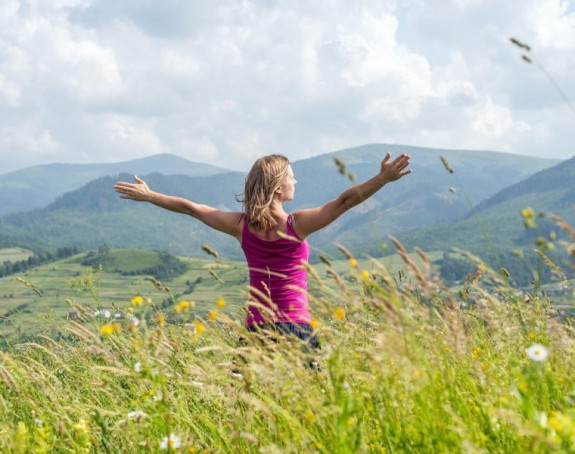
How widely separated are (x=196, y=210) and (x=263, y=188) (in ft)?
3.61

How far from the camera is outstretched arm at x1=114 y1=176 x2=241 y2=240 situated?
5785 mm

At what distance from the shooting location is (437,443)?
2484 millimetres

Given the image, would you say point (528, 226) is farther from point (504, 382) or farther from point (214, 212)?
point (214, 212)

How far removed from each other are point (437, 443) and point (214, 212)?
149 inches

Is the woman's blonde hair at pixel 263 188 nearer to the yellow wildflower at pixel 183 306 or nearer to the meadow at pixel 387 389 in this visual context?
the meadow at pixel 387 389

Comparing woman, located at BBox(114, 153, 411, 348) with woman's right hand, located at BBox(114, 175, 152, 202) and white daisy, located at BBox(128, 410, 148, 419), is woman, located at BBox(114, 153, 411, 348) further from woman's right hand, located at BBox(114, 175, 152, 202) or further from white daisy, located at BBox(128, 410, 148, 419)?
white daisy, located at BBox(128, 410, 148, 419)

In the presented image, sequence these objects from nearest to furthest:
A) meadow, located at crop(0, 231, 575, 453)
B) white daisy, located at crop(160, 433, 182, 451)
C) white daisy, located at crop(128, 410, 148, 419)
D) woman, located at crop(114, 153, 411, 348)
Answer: meadow, located at crop(0, 231, 575, 453) < white daisy, located at crop(160, 433, 182, 451) < white daisy, located at crop(128, 410, 148, 419) < woman, located at crop(114, 153, 411, 348)

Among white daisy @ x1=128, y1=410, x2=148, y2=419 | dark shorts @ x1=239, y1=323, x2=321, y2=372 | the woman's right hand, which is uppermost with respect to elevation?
the woman's right hand

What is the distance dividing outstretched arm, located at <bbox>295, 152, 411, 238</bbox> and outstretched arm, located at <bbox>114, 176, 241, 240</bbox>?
27.4 inches

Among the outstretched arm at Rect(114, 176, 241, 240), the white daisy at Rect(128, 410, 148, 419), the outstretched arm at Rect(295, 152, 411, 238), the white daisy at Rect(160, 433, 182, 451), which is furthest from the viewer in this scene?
the outstretched arm at Rect(114, 176, 241, 240)

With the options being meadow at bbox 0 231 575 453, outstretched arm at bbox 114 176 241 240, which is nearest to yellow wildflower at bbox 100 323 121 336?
meadow at bbox 0 231 575 453

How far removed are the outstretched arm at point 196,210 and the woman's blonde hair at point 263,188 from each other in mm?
361

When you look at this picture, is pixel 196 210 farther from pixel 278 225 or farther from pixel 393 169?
pixel 393 169

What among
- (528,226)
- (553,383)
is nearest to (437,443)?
(553,383)
